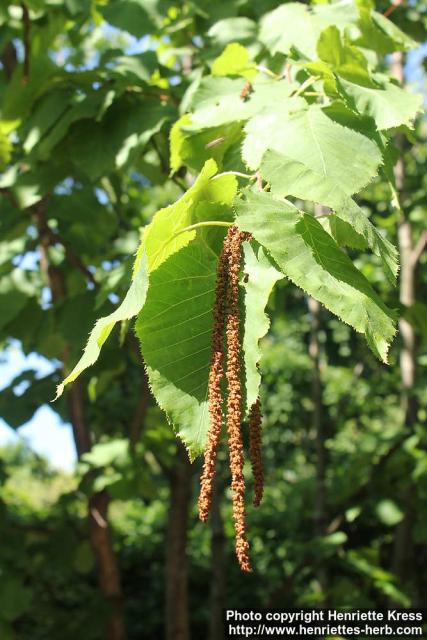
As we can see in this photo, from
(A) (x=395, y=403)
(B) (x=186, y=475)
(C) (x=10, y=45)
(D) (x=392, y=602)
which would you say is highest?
(C) (x=10, y=45)

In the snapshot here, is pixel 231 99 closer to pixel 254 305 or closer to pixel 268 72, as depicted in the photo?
pixel 268 72

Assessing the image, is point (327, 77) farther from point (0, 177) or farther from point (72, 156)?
point (0, 177)

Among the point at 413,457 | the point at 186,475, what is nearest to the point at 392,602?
the point at 413,457

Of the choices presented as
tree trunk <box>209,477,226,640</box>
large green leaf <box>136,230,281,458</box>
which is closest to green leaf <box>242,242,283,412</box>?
large green leaf <box>136,230,281,458</box>

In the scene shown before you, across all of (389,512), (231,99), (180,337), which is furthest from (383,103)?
(389,512)

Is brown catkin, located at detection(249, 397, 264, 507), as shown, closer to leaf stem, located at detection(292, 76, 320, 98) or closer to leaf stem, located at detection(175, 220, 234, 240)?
leaf stem, located at detection(175, 220, 234, 240)

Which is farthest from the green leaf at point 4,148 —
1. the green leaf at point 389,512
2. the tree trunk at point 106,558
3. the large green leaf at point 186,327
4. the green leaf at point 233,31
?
the green leaf at point 389,512
